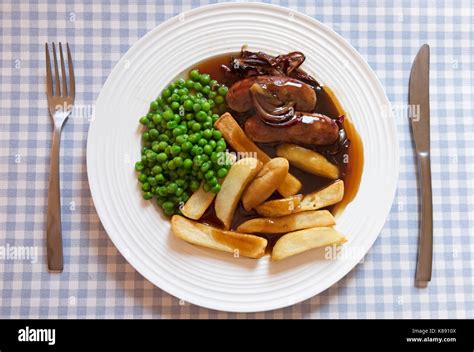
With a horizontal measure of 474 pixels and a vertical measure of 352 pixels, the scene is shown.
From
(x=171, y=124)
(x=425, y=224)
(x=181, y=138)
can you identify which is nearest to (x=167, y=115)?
(x=171, y=124)

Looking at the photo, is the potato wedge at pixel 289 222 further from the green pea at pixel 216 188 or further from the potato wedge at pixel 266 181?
the green pea at pixel 216 188

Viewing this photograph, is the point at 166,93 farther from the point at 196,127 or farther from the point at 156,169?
the point at 156,169

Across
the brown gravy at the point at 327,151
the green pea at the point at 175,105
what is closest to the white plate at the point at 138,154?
the brown gravy at the point at 327,151

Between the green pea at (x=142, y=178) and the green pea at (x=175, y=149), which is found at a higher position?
the green pea at (x=175, y=149)

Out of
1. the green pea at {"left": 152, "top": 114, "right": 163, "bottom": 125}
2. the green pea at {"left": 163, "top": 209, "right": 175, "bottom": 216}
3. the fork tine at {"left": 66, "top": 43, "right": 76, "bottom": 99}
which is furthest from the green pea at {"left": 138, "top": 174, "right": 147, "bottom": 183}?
the fork tine at {"left": 66, "top": 43, "right": 76, "bottom": 99}

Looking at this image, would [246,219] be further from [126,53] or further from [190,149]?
[126,53]
